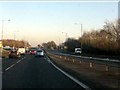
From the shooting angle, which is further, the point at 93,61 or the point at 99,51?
the point at 99,51

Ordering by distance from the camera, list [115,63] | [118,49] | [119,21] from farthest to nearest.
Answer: [119,21]
[118,49]
[115,63]

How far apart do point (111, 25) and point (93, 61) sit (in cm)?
7660

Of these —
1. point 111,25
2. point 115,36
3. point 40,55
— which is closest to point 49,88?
point 40,55

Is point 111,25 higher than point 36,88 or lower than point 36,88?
higher

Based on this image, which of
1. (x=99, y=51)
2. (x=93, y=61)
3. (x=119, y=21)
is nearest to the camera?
(x=93, y=61)

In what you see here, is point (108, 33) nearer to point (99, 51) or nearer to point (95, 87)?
point (99, 51)

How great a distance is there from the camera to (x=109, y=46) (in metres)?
85.8

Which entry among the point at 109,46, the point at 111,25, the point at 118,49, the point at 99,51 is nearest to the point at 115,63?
the point at 118,49

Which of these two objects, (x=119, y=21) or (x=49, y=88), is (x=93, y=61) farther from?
(x=119, y=21)

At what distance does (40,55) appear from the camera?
77.8 meters

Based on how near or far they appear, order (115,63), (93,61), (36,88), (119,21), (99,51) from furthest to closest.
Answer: (119,21) → (99,51) → (93,61) → (115,63) → (36,88)

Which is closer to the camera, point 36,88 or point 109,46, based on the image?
point 36,88

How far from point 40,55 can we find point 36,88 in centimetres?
6241

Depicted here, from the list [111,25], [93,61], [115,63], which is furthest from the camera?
[111,25]
